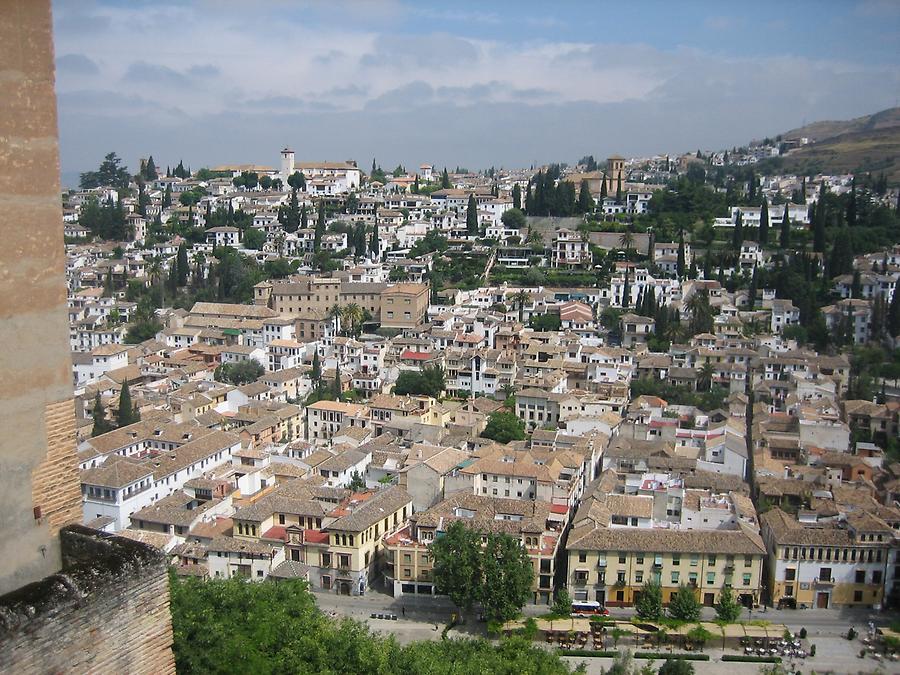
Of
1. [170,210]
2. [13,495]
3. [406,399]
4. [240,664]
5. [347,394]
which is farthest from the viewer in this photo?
[170,210]

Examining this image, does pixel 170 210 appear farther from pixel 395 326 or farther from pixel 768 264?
pixel 768 264

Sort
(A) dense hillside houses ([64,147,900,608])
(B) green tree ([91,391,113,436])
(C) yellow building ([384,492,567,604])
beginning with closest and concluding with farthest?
(C) yellow building ([384,492,567,604]), (A) dense hillside houses ([64,147,900,608]), (B) green tree ([91,391,113,436])

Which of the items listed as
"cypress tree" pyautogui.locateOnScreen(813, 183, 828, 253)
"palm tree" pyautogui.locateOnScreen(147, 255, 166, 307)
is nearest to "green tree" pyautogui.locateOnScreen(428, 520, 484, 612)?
"palm tree" pyautogui.locateOnScreen(147, 255, 166, 307)

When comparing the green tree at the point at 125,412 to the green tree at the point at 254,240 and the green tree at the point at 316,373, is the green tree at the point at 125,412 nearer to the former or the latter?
the green tree at the point at 316,373

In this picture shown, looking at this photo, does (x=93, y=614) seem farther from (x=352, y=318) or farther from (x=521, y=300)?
(x=521, y=300)

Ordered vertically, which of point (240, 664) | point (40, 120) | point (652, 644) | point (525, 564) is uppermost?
point (40, 120)

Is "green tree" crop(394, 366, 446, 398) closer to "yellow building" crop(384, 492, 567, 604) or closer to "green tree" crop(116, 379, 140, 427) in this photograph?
"green tree" crop(116, 379, 140, 427)

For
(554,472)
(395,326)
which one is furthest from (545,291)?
(554,472)
